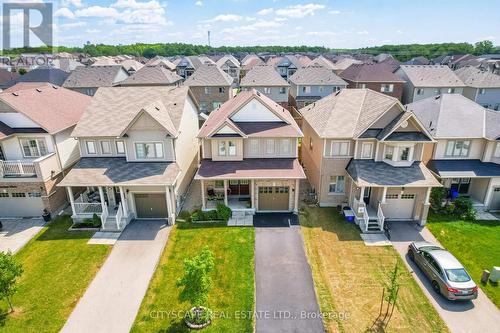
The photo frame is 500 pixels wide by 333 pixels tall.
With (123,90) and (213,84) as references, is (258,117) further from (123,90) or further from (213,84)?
(213,84)

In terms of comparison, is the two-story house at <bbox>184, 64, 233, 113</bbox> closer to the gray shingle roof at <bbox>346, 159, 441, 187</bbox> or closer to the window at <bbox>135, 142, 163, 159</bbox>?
the window at <bbox>135, 142, 163, 159</bbox>

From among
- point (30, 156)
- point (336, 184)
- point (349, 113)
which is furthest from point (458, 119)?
point (30, 156)

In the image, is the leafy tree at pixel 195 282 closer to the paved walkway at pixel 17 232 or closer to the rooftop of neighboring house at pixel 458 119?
the paved walkway at pixel 17 232

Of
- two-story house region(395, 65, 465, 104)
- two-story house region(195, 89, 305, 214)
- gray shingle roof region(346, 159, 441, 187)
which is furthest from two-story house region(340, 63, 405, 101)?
two-story house region(195, 89, 305, 214)

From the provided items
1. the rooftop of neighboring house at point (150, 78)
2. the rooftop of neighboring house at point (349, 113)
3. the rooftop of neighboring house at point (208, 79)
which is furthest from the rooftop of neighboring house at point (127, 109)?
the rooftop of neighboring house at point (150, 78)

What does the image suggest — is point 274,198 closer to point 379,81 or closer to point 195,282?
point 195,282

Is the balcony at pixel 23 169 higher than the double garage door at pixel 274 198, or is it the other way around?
the balcony at pixel 23 169
